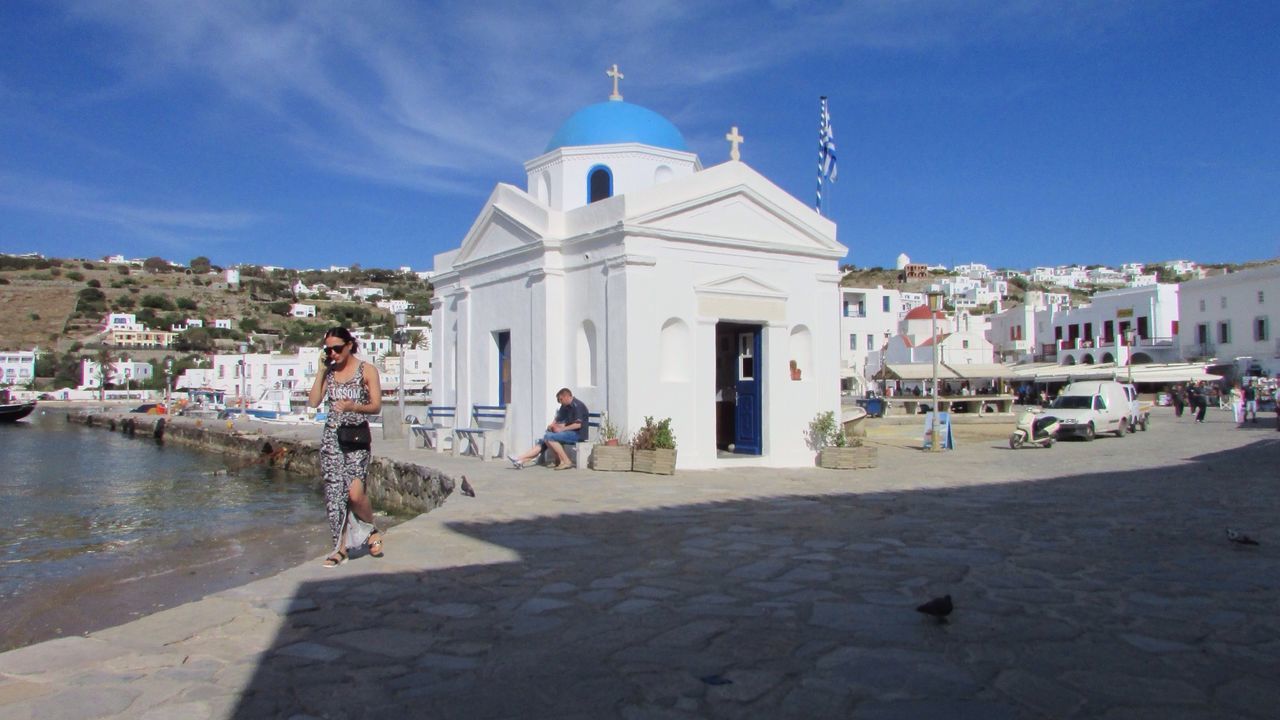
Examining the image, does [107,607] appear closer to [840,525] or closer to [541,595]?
[541,595]

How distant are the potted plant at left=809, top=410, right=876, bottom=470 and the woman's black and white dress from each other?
29.9 feet

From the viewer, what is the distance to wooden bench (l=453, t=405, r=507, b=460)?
51.2ft

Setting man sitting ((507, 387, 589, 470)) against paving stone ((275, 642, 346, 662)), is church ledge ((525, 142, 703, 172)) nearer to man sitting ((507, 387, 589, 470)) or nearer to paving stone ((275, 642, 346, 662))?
man sitting ((507, 387, 589, 470))

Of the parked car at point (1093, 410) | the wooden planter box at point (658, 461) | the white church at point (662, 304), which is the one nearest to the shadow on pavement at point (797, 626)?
the wooden planter box at point (658, 461)

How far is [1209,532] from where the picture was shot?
7.80m

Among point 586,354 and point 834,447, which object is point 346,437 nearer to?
point 586,354

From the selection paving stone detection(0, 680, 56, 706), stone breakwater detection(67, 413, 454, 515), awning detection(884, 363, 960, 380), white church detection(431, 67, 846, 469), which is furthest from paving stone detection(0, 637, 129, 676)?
awning detection(884, 363, 960, 380)

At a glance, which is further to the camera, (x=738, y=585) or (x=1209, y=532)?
(x=1209, y=532)

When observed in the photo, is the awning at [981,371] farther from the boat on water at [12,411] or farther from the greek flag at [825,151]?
the boat on water at [12,411]

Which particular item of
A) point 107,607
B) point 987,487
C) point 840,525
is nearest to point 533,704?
point 840,525

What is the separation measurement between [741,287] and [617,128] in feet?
16.8

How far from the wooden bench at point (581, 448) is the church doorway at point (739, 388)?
2.85 metres

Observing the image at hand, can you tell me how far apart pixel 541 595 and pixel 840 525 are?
3.62m

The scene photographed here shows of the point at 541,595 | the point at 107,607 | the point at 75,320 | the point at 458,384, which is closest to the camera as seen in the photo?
the point at 541,595
